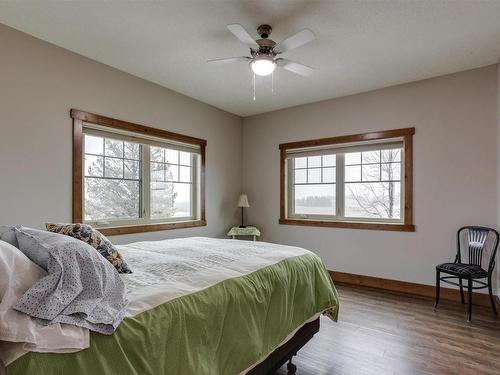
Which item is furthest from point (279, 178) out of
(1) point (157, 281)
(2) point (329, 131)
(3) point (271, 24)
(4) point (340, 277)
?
(1) point (157, 281)

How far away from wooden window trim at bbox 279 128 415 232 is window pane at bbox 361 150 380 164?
8.4 inches

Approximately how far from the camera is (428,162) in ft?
12.0

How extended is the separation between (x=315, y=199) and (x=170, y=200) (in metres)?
2.22

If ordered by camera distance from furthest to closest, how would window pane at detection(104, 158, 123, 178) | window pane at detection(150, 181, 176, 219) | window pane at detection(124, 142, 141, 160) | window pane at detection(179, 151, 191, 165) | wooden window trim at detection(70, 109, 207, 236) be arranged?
1. window pane at detection(179, 151, 191, 165)
2. window pane at detection(150, 181, 176, 219)
3. window pane at detection(124, 142, 141, 160)
4. window pane at detection(104, 158, 123, 178)
5. wooden window trim at detection(70, 109, 207, 236)

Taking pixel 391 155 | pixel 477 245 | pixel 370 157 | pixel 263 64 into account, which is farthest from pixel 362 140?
pixel 263 64

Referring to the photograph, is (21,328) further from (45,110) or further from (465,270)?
(465,270)

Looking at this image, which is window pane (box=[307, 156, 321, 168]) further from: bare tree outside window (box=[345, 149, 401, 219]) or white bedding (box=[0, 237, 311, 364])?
white bedding (box=[0, 237, 311, 364])

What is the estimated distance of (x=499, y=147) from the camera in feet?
10.5

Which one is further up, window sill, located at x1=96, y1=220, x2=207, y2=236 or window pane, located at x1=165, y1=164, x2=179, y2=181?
window pane, located at x1=165, y1=164, x2=179, y2=181

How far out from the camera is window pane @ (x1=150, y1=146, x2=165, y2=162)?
3930 millimetres

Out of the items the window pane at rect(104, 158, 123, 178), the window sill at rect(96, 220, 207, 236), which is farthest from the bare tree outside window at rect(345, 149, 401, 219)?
the window pane at rect(104, 158, 123, 178)

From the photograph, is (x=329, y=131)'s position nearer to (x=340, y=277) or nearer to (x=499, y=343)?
(x=340, y=277)

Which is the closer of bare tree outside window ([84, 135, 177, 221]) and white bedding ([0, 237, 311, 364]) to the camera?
white bedding ([0, 237, 311, 364])

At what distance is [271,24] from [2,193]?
8.95 feet
